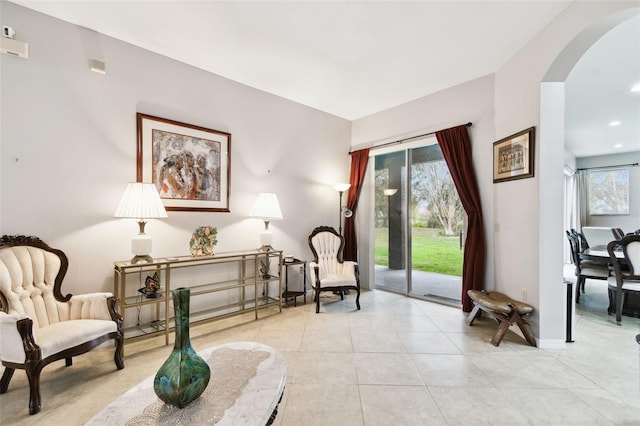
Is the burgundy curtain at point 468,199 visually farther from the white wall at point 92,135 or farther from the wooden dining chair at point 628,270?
the white wall at point 92,135

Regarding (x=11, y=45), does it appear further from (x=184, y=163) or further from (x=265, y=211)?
(x=265, y=211)

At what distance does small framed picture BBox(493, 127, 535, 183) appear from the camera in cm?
281

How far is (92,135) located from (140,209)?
928 millimetres

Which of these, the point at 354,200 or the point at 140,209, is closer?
the point at 140,209

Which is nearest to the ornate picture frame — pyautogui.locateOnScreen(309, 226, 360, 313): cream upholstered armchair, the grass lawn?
pyautogui.locateOnScreen(309, 226, 360, 313): cream upholstered armchair

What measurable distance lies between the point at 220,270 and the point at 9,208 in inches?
78.4

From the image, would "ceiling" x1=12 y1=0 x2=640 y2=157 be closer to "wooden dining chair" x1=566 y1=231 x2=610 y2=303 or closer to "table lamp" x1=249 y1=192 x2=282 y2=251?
"table lamp" x1=249 y1=192 x2=282 y2=251

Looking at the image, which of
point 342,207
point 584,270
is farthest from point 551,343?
point 342,207

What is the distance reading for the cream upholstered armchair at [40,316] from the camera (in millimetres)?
1810

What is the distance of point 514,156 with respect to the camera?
304 cm

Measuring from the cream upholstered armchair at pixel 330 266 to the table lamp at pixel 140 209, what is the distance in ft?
6.69

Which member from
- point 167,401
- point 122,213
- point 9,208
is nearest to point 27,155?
point 9,208

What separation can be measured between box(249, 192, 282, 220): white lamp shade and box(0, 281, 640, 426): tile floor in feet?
4.44

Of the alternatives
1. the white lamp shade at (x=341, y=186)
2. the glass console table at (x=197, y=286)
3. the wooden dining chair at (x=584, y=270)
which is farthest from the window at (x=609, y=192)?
the glass console table at (x=197, y=286)
